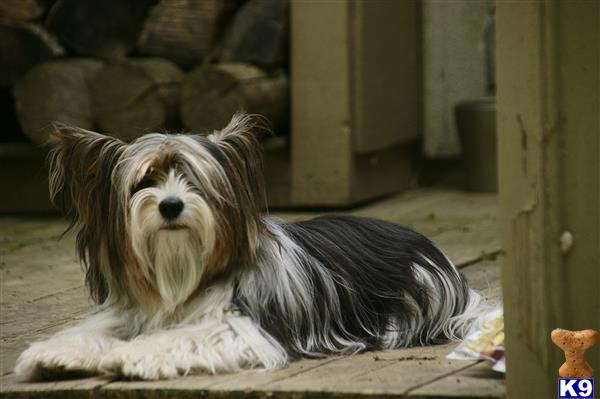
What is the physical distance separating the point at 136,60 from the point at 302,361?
385 cm

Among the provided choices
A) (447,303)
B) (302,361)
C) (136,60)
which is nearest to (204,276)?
(302,361)

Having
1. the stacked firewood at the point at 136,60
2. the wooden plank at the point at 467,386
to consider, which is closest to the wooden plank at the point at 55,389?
the wooden plank at the point at 467,386

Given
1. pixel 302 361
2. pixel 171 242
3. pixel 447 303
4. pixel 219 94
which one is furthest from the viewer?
pixel 219 94

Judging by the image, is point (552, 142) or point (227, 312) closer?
point (552, 142)

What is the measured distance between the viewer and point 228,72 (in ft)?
24.6

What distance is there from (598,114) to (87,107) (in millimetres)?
4821

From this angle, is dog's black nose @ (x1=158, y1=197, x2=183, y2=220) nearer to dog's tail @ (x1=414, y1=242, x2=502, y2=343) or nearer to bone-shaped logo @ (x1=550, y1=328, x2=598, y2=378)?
dog's tail @ (x1=414, y1=242, x2=502, y2=343)

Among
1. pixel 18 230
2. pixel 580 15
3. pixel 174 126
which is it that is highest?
pixel 580 15

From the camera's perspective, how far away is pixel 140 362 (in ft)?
13.2

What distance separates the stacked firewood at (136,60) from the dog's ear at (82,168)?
3.13 metres

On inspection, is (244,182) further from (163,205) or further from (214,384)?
(214,384)

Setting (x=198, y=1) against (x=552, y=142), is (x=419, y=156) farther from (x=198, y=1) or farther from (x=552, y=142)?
(x=552, y=142)

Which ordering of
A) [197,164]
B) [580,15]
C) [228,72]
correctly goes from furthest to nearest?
1. [228,72]
2. [197,164]
3. [580,15]

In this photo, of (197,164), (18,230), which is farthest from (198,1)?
(197,164)
